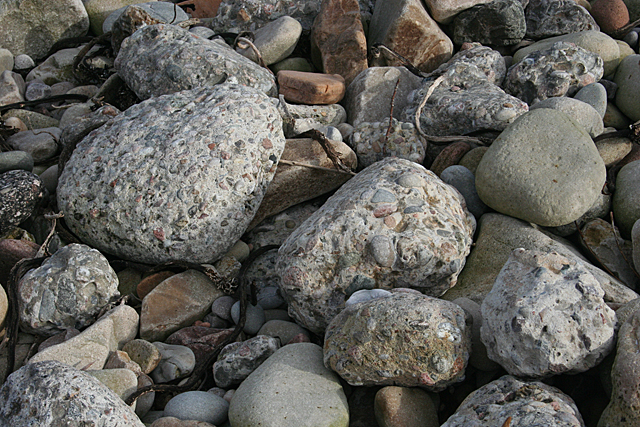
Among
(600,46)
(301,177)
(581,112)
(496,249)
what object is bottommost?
(496,249)

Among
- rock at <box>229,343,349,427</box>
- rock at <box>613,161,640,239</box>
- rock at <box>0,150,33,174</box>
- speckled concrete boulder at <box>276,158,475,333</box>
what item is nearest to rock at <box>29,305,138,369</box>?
rock at <box>229,343,349,427</box>

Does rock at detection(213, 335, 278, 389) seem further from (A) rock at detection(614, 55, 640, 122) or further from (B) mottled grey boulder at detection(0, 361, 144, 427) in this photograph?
(A) rock at detection(614, 55, 640, 122)

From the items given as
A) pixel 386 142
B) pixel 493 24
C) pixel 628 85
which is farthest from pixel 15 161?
pixel 628 85

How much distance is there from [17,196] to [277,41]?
248 cm

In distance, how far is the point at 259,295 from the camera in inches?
123

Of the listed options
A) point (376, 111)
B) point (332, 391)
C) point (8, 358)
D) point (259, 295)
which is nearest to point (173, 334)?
point (259, 295)

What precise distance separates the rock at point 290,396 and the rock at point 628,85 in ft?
10.5

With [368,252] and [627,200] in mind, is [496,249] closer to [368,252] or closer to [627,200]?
[368,252]

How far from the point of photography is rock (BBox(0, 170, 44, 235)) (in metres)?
3.22

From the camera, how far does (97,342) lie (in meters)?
2.62

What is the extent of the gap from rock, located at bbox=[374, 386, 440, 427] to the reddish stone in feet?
3.21

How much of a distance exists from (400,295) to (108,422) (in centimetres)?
131

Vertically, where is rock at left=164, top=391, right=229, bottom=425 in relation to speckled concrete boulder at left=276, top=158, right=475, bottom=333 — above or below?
below

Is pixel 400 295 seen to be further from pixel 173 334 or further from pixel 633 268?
pixel 633 268
